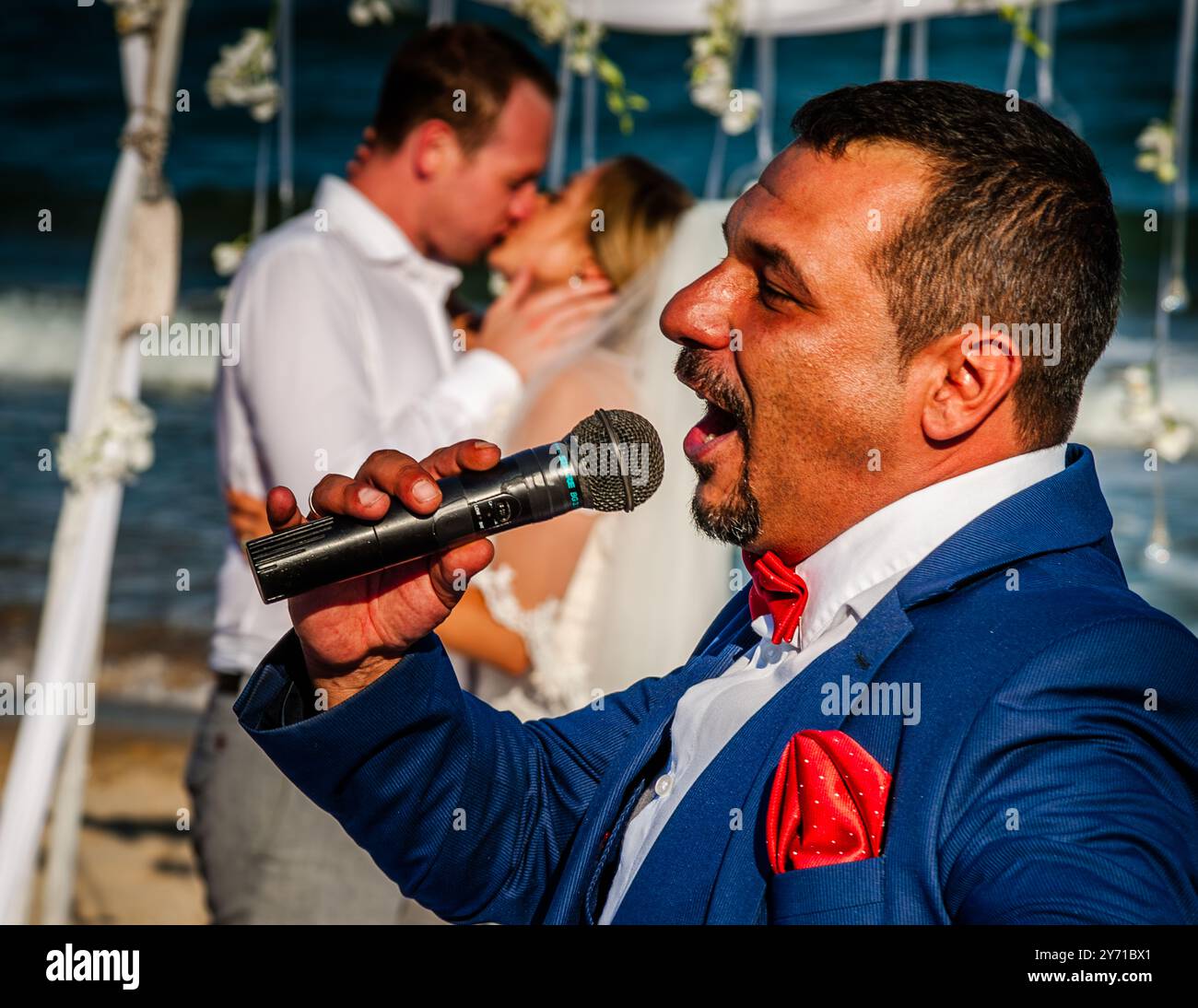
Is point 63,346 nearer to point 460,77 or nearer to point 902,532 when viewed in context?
point 460,77

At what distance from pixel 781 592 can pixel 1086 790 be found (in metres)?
0.47

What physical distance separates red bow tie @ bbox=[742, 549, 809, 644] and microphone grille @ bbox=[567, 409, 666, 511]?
154 mm

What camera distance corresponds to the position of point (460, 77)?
322 cm

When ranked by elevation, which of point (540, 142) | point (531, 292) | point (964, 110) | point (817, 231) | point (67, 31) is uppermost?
point (67, 31)

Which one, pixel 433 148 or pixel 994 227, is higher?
pixel 433 148

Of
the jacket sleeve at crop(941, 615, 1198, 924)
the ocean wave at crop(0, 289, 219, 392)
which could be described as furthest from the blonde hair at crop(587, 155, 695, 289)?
the ocean wave at crop(0, 289, 219, 392)

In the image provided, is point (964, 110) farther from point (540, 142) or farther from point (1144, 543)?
point (1144, 543)

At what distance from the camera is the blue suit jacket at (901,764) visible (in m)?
1.03

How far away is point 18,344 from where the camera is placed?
8469 mm

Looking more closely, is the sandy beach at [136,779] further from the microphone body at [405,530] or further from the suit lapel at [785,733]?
the suit lapel at [785,733]

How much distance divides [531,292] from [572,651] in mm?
926

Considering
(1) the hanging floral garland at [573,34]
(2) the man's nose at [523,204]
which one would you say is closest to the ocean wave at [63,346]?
(1) the hanging floral garland at [573,34]

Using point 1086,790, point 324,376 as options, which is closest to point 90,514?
point 324,376

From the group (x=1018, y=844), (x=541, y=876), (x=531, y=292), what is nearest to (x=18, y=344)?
(x=531, y=292)
